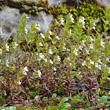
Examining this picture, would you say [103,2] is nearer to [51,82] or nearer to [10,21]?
[10,21]

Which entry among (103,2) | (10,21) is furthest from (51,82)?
(103,2)

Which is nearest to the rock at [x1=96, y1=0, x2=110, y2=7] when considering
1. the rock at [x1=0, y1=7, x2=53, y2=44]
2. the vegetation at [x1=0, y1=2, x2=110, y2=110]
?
the rock at [x1=0, y1=7, x2=53, y2=44]

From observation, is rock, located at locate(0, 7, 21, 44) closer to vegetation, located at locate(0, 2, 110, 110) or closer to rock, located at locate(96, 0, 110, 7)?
vegetation, located at locate(0, 2, 110, 110)

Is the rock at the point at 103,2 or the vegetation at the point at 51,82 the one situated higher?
the rock at the point at 103,2

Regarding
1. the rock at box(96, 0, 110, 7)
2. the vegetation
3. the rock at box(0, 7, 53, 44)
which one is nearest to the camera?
the vegetation

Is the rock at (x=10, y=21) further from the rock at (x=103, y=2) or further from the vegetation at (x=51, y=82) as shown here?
the rock at (x=103, y=2)

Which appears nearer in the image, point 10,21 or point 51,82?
point 51,82

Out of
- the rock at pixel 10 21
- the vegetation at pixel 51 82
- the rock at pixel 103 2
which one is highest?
the rock at pixel 103 2

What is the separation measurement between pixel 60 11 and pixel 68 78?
87.6 inches

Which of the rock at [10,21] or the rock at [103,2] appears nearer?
the rock at [10,21]

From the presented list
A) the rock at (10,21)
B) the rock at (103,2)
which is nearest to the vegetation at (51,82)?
the rock at (10,21)

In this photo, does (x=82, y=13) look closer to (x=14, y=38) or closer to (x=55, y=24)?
(x=55, y=24)

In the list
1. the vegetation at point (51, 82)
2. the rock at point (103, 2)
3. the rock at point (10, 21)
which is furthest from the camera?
the rock at point (103, 2)

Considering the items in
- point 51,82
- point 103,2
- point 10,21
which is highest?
point 103,2
